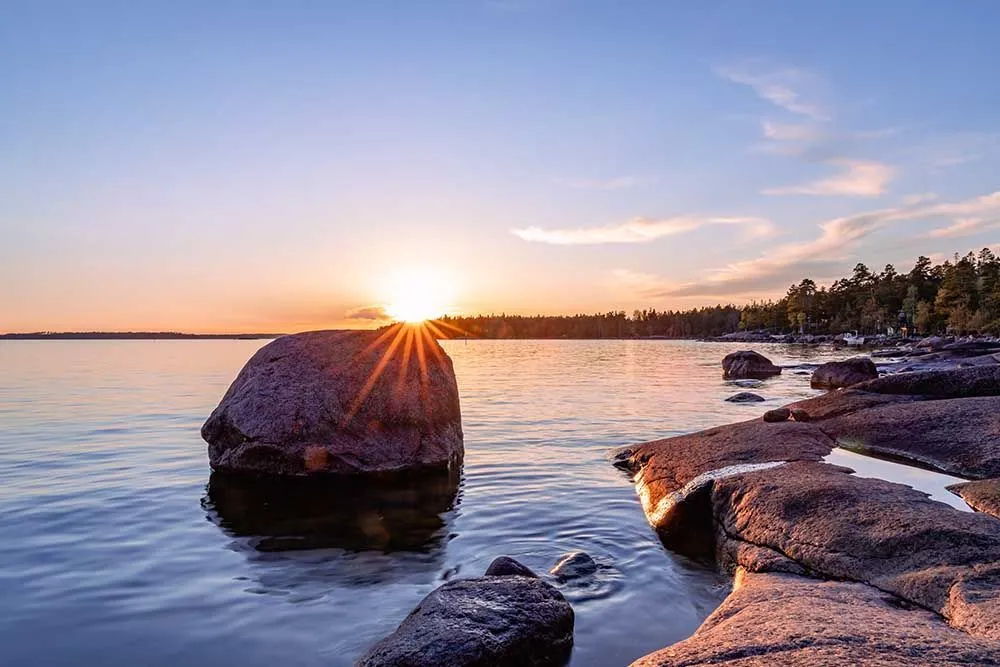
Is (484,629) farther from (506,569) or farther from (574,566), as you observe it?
(574,566)

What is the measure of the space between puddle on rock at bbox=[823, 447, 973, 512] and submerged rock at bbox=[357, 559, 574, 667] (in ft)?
18.1

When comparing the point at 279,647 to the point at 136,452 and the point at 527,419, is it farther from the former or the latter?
the point at 527,419

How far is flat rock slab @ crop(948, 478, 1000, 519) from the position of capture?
732 cm

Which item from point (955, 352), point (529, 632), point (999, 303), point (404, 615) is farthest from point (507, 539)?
point (999, 303)

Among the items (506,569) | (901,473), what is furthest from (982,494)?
(506,569)

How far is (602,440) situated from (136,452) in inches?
446

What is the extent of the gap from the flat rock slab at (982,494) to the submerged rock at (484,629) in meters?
5.26

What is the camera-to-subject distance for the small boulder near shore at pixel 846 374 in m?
29.5

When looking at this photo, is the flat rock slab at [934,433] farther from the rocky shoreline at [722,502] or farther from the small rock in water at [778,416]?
the small rock in water at [778,416]

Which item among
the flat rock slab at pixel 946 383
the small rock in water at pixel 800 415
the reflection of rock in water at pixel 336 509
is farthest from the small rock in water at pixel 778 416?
the reflection of rock in water at pixel 336 509

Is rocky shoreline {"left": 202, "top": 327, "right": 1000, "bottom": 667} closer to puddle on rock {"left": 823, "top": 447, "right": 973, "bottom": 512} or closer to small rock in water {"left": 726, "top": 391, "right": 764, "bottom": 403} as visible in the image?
puddle on rock {"left": 823, "top": 447, "right": 973, "bottom": 512}

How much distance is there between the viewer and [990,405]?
37.4 ft

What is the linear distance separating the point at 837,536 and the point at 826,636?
266cm

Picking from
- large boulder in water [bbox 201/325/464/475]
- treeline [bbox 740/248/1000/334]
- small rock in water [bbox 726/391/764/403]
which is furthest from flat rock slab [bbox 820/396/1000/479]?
treeline [bbox 740/248/1000/334]
